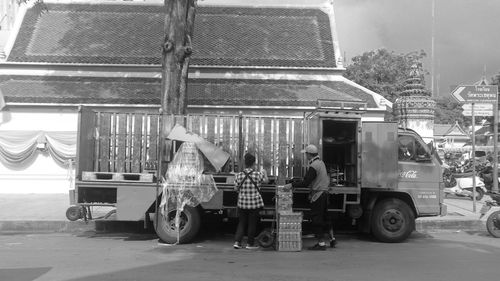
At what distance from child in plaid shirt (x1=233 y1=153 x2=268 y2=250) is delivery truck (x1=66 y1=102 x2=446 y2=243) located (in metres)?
0.52

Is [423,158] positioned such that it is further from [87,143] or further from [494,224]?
[87,143]

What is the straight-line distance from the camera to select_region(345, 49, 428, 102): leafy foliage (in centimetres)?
4050

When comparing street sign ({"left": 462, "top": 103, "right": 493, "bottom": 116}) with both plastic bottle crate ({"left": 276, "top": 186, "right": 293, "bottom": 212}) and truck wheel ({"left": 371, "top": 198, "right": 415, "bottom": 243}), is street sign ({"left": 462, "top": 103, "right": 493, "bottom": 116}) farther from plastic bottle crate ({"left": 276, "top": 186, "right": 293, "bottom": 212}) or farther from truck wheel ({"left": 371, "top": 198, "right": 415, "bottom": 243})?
plastic bottle crate ({"left": 276, "top": 186, "right": 293, "bottom": 212})

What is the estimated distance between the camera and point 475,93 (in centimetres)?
1270

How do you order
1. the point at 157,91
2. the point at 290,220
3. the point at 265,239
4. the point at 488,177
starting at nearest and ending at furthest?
the point at 290,220 → the point at 265,239 → the point at 488,177 → the point at 157,91

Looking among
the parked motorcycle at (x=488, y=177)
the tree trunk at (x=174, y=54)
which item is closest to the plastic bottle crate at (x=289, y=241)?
the tree trunk at (x=174, y=54)

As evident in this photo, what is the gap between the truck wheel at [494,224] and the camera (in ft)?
33.8

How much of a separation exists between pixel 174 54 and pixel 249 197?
190 inches

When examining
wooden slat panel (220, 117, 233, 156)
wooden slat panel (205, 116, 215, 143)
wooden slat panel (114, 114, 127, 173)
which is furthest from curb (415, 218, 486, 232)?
wooden slat panel (114, 114, 127, 173)

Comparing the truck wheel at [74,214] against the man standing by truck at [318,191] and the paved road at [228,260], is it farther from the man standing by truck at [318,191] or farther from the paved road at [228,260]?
the man standing by truck at [318,191]

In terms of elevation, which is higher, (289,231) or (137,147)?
(137,147)

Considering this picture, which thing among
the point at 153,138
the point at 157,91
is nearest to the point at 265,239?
the point at 153,138

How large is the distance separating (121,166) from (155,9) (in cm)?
1604

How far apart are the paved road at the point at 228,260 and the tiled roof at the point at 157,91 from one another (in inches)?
334
